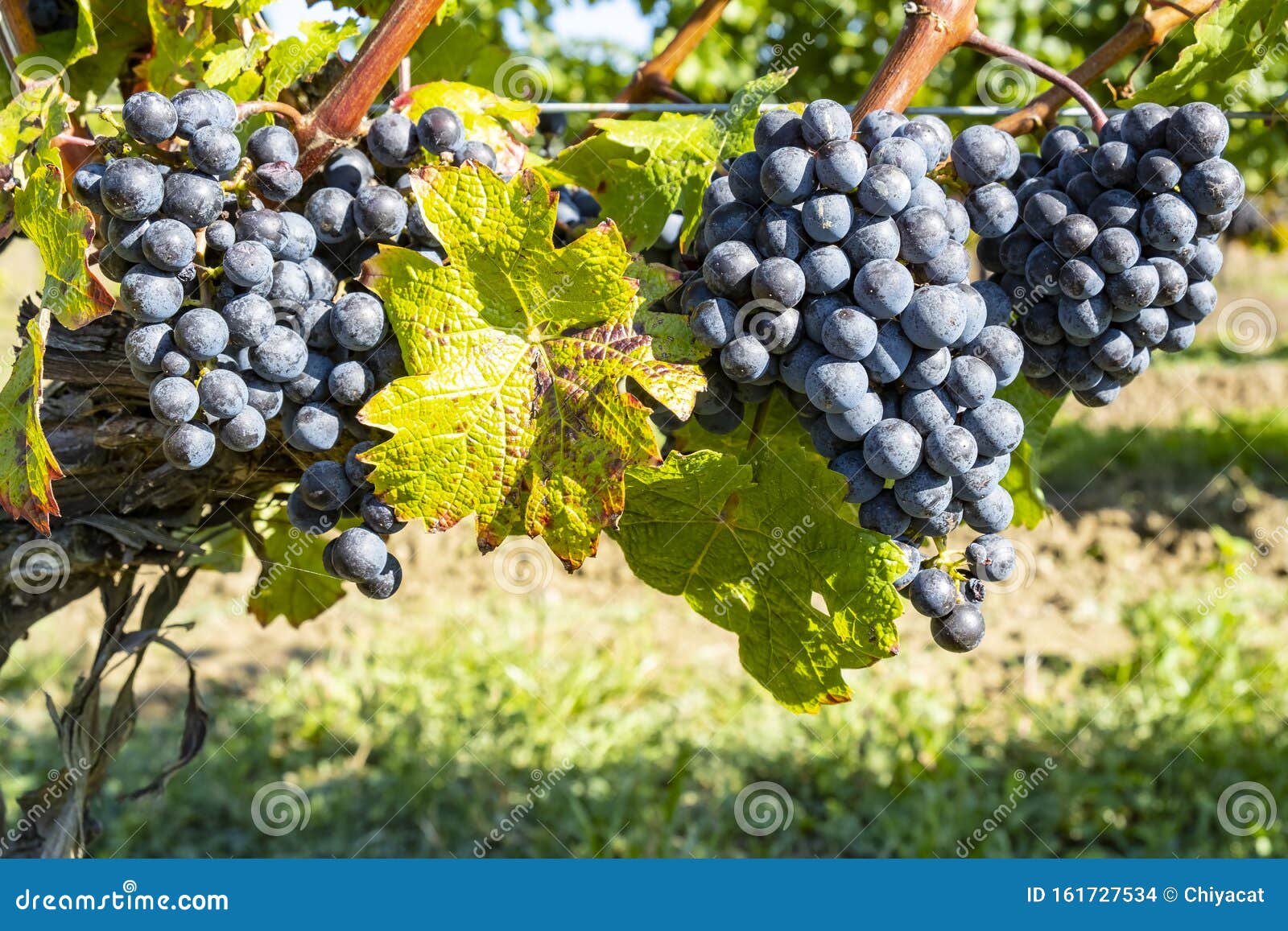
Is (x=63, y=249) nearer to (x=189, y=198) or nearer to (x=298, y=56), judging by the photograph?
(x=189, y=198)

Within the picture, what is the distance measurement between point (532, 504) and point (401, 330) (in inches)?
6.7

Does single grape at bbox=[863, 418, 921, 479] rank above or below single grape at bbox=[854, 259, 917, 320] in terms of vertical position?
below

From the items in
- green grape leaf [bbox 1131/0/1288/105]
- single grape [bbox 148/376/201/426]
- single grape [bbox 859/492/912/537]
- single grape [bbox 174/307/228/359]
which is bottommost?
single grape [bbox 148/376/201/426]

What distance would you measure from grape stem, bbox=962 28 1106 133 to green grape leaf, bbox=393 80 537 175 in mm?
422

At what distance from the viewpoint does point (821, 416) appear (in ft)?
2.94

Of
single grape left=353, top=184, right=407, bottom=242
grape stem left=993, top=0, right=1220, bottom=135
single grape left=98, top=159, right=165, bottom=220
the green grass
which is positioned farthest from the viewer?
the green grass

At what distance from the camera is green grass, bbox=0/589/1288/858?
10.5 ft

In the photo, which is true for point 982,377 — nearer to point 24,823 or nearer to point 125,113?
point 125,113

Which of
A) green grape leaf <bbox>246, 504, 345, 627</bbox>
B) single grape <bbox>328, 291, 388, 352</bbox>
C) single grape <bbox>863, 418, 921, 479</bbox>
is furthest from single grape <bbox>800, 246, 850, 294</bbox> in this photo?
green grape leaf <bbox>246, 504, 345, 627</bbox>

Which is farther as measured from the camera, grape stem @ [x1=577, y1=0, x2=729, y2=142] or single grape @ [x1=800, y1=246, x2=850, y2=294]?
grape stem @ [x1=577, y1=0, x2=729, y2=142]

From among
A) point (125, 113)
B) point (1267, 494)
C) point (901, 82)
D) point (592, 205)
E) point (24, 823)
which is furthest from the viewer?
point (1267, 494)

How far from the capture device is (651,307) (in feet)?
3.06

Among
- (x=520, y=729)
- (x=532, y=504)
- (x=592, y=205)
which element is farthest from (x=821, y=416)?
(x=520, y=729)

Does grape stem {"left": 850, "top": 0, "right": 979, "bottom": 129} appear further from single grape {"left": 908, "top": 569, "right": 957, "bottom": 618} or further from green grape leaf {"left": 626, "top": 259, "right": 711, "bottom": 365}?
single grape {"left": 908, "top": 569, "right": 957, "bottom": 618}
